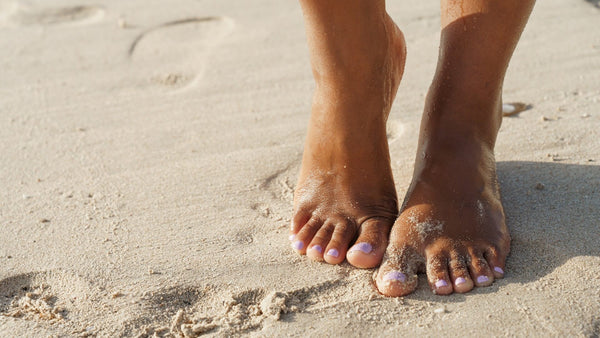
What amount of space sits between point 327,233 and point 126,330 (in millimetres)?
524

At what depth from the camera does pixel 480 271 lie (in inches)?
58.7

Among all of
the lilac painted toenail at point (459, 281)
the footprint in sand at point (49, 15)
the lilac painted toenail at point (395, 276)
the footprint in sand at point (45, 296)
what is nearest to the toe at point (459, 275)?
the lilac painted toenail at point (459, 281)

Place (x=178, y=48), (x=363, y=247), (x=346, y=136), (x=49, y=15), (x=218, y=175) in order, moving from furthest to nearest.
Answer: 1. (x=49, y=15)
2. (x=178, y=48)
3. (x=218, y=175)
4. (x=346, y=136)
5. (x=363, y=247)

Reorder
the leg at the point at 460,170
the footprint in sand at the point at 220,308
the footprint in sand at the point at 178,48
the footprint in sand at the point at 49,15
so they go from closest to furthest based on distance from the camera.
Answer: the footprint in sand at the point at 220,308
the leg at the point at 460,170
the footprint in sand at the point at 178,48
the footprint in sand at the point at 49,15

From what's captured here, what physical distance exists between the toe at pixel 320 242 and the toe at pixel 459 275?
0.30 m

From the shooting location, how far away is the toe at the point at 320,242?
1.63m

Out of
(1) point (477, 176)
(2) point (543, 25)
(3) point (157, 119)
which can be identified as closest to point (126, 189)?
(3) point (157, 119)

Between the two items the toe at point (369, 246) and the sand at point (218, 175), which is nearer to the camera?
the sand at point (218, 175)

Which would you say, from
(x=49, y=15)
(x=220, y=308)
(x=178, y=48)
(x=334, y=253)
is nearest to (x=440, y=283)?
(x=334, y=253)

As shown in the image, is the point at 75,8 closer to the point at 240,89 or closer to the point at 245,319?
the point at 240,89

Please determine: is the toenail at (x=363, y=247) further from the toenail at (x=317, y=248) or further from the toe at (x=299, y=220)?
the toe at (x=299, y=220)

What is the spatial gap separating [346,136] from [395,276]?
0.40 metres

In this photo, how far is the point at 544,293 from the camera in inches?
56.1

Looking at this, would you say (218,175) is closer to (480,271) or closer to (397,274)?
(397,274)
